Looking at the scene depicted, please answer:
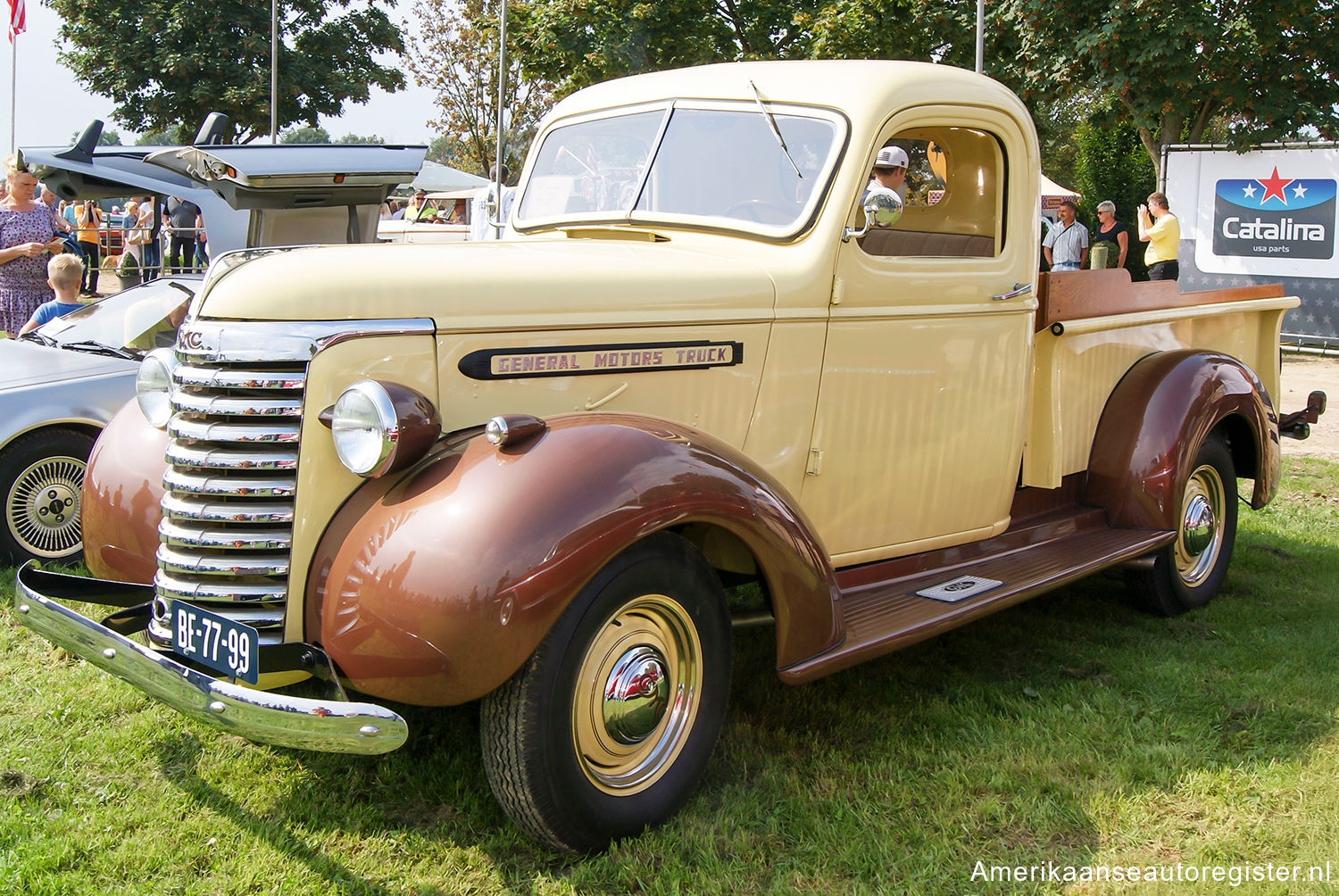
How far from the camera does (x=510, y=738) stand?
247 cm

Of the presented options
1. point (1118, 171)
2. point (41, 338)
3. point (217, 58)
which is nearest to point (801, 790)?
point (41, 338)

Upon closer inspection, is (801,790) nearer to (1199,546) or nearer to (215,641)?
(215,641)

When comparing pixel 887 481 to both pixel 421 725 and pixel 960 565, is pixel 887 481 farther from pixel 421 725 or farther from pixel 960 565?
pixel 421 725

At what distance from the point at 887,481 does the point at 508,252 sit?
58.6 inches

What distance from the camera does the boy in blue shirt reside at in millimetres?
6371

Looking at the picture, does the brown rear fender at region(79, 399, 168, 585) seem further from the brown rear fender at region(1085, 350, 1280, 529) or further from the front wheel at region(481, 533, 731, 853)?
the brown rear fender at region(1085, 350, 1280, 529)

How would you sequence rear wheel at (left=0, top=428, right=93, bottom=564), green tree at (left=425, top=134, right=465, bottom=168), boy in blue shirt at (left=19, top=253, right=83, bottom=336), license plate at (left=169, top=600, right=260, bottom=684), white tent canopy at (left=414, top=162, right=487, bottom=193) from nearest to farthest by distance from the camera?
license plate at (left=169, top=600, right=260, bottom=684) → rear wheel at (left=0, top=428, right=93, bottom=564) → boy in blue shirt at (left=19, top=253, right=83, bottom=336) → white tent canopy at (left=414, top=162, right=487, bottom=193) → green tree at (left=425, top=134, right=465, bottom=168)

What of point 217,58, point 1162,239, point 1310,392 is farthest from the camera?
point 217,58

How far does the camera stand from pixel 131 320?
18.3 feet

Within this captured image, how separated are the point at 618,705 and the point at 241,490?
1.03 meters

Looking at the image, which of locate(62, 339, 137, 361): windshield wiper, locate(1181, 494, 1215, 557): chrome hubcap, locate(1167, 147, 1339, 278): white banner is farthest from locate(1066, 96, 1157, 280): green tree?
locate(62, 339, 137, 361): windshield wiper

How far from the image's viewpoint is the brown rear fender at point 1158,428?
14.2 feet

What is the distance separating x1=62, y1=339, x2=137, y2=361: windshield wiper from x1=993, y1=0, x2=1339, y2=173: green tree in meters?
14.7

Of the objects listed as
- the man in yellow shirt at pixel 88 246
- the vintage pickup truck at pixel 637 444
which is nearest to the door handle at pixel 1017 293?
the vintage pickup truck at pixel 637 444
